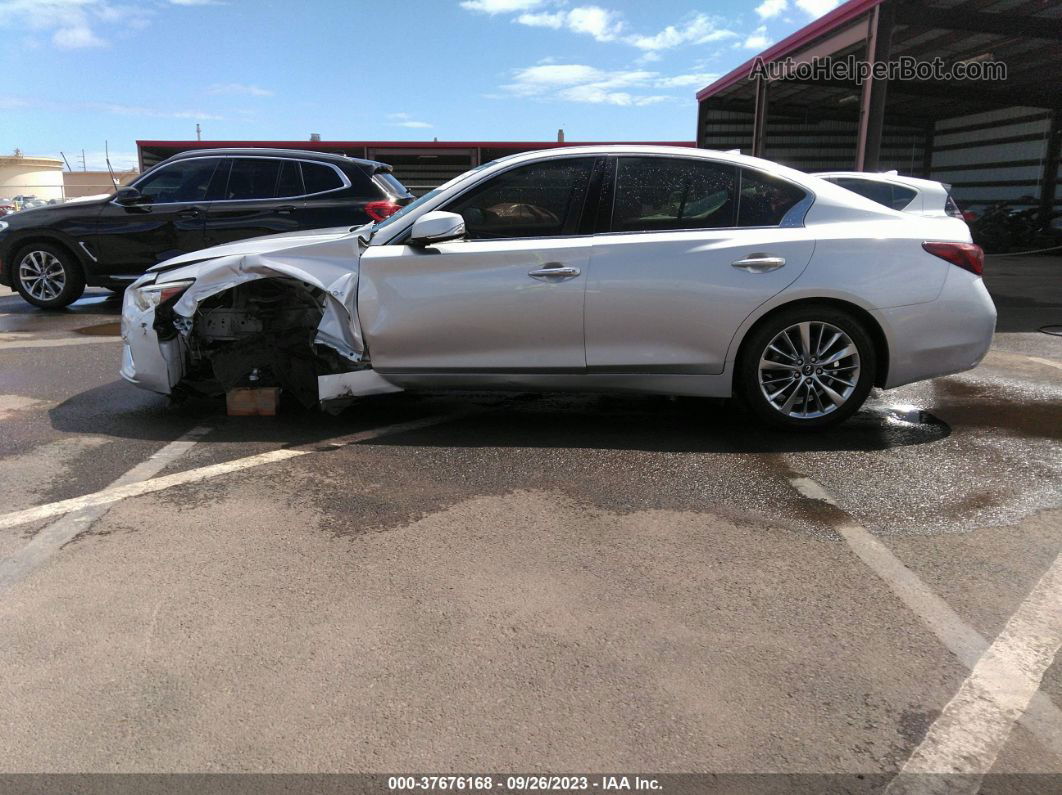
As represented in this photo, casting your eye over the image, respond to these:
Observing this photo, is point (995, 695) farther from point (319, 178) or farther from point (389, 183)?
point (319, 178)

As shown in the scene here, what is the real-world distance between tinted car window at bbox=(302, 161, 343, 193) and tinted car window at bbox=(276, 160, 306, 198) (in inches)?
2.8

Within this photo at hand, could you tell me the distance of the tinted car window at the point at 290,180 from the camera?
30.0 feet

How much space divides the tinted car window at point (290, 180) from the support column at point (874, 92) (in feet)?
31.1

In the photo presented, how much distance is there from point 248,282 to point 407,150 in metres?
23.0

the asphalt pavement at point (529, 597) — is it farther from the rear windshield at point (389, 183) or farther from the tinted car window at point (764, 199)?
the rear windshield at point (389, 183)

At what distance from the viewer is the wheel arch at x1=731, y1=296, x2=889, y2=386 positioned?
4.70 m

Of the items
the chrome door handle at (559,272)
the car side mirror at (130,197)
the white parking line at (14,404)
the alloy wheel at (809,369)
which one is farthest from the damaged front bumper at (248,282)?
the car side mirror at (130,197)

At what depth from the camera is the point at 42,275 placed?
384 inches

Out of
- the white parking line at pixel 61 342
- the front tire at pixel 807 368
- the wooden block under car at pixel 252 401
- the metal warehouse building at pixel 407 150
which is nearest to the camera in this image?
the front tire at pixel 807 368

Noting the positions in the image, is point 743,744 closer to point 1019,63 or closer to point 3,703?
point 3,703

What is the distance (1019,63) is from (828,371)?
19.0 m

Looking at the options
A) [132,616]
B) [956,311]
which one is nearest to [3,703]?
[132,616]

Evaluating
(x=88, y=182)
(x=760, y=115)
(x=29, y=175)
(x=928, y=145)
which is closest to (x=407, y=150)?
(x=760, y=115)

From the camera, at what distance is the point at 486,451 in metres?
4.62
